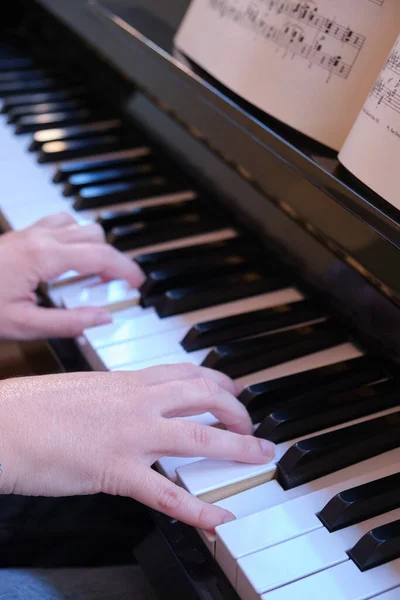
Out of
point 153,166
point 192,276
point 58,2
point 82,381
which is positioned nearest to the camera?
point 82,381

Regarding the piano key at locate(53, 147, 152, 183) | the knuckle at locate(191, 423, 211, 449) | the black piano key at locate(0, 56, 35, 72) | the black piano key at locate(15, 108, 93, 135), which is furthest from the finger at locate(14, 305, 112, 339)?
the black piano key at locate(0, 56, 35, 72)

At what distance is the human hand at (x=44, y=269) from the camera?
114 cm

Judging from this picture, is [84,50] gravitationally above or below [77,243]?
above

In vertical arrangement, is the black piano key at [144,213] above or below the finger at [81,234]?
above

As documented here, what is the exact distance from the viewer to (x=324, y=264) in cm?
110

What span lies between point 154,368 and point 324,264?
33cm

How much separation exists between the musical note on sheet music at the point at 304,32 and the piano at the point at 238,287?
12 centimetres

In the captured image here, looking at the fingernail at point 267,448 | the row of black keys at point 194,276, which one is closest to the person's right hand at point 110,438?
the fingernail at point 267,448

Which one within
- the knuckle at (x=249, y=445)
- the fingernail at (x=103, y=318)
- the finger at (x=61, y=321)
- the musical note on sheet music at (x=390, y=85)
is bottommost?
the finger at (x=61, y=321)

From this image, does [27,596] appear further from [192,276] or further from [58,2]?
[58,2]

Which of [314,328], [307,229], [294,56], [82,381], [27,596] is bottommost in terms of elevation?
[27,596]

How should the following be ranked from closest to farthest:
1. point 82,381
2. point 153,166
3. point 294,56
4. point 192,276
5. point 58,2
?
point 82,381 → point 294,56 → point 192,276 → point 153,166 → point 58,2

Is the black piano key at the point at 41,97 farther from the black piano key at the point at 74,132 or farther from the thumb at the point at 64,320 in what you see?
→ the thumb at the point at 64,320

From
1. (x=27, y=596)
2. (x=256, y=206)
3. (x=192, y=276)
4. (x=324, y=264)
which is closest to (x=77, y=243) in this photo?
(x=192, y=276)
